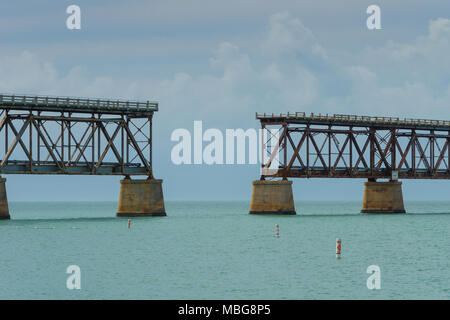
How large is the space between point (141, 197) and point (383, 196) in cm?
3757

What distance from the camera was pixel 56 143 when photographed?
9406 centimetres

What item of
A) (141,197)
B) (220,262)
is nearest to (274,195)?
(141,197)

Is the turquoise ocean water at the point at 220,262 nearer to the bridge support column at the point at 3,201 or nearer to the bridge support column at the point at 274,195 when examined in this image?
the bridge support column at the point at 3,201

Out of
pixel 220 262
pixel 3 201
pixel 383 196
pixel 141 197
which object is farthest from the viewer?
pixel 383 196

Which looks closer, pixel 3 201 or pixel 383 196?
pixel 3 201

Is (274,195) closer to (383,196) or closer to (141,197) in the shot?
(141,197)

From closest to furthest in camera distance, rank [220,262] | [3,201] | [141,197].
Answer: [220,262] → [3,201] → [141,197]

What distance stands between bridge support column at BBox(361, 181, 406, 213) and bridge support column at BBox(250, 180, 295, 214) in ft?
57.9

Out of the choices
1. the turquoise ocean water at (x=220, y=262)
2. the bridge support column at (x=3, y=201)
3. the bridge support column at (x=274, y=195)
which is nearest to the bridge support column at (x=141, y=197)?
the turquoise ocean water at (x=220, y=262)

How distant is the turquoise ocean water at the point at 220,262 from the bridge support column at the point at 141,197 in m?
5.46

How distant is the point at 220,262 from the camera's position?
56.2m

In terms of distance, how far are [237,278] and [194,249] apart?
58.3 feet
